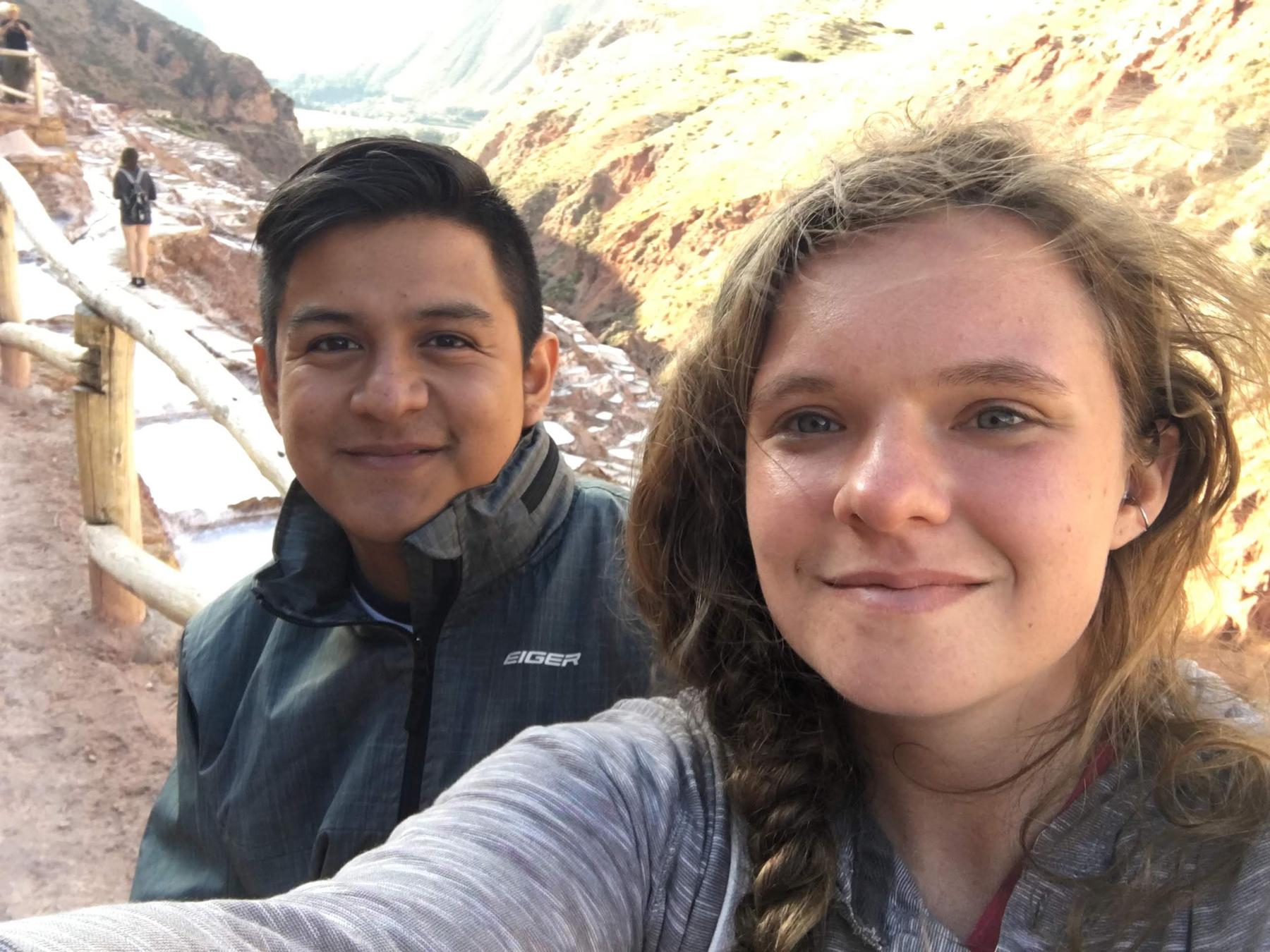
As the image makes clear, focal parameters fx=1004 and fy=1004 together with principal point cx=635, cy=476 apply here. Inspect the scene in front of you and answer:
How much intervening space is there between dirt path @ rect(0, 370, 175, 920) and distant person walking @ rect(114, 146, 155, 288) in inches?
141

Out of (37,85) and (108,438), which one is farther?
(37,85)

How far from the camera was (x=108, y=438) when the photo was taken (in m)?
3.57

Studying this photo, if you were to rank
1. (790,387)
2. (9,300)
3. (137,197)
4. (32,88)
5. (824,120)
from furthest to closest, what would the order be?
(824,120) → (32,88) → (137,197) → (9,300) → (790,387)

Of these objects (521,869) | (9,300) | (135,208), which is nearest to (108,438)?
(9,300)

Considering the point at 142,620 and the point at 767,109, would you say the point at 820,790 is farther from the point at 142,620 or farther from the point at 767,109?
the point at 767,109

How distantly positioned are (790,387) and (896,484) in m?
0.15

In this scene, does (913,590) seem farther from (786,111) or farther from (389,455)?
(786,111)

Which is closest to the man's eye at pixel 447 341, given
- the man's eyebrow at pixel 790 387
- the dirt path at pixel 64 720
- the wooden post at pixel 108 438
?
the man's eyebrow at pixel 790 387

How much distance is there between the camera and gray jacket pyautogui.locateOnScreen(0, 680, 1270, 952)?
76cm

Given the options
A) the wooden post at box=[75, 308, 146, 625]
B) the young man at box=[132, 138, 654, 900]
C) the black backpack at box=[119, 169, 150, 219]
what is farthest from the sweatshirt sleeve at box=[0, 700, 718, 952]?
the black backpack at box=[119, 169, 150, 219]

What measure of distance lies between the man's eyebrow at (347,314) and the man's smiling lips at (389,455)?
175 mm

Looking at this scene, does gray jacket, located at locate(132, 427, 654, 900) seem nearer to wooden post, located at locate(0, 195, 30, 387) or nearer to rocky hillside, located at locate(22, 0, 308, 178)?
wooden post, located at locate(0, 195, 30, 387)

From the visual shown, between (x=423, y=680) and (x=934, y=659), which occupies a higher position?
(x=934, y=659)

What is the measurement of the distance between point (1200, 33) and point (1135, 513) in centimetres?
1125
